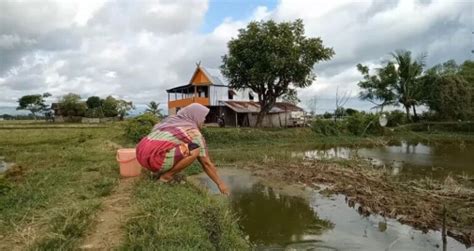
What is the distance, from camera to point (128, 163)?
7113 millimetres

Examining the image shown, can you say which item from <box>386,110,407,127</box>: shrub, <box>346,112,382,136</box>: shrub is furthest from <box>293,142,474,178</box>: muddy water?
<box>386,110,407,127</box>: shrub

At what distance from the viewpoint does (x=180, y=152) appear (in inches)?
219

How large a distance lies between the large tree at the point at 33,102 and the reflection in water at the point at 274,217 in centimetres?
5190

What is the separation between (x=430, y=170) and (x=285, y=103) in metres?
22.9

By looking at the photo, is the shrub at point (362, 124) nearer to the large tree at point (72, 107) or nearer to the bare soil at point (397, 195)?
the bare soil at point (397, 195)

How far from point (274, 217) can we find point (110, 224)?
12.2 ft

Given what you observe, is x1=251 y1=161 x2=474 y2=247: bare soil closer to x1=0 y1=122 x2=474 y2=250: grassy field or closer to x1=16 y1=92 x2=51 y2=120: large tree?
x1=0 y1=122 x2=474 y2=250: grassy field

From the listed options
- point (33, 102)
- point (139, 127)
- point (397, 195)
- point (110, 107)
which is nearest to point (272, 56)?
point (139, 127)

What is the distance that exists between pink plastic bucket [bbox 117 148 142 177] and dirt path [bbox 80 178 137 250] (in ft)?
4.39

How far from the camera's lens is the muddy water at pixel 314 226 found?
5.81 m

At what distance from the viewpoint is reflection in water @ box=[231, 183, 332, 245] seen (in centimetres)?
621

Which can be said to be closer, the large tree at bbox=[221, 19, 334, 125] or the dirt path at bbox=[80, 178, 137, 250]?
the dirt path at bbox=[80, 178, 137, 250]

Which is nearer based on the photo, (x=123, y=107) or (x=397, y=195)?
(x=397, y=195)

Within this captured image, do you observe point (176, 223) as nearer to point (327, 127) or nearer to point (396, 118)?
point (327, 127)
